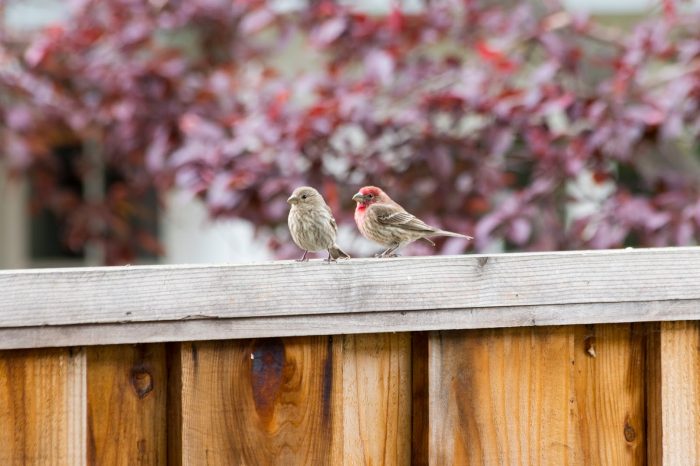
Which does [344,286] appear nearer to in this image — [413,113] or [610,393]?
[610,393]

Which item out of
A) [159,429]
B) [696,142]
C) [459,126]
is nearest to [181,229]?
[459,126]

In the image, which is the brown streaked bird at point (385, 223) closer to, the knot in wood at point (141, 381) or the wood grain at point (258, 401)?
the wood grain at point (258, 401)

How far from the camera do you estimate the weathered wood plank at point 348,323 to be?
7.22 feet

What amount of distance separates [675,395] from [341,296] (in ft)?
2.73

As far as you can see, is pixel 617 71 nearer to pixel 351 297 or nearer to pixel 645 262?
pixel 645 262

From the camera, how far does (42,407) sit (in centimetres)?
224

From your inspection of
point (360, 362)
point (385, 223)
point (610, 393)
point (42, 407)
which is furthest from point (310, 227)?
point (42, 407)

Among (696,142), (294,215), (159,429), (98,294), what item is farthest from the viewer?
(696,142)

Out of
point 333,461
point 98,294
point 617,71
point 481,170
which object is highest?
point 617,71

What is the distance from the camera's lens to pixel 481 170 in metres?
5.21

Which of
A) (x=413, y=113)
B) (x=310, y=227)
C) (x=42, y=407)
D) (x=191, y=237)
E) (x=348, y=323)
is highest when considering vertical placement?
(x=191, y=237)

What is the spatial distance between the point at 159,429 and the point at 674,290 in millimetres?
1212

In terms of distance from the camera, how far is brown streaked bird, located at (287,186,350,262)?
147 inches

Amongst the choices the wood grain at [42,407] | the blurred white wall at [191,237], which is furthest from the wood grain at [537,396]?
the blurred white wall at [191,237]
